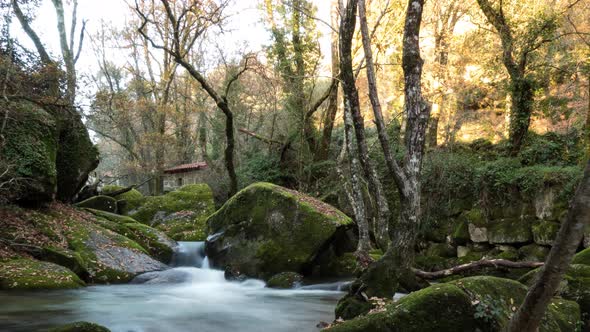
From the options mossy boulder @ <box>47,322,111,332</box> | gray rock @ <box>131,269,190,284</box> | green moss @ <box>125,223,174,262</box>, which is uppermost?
green moss @ <box>125,223,174,262</box>

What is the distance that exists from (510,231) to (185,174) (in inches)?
926

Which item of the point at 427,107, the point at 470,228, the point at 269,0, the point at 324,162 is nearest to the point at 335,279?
the point at 470,228

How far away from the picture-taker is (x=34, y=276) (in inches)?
320

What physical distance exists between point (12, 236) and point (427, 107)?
9.55 m

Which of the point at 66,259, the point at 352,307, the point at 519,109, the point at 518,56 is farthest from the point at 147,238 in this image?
the point at 518,56

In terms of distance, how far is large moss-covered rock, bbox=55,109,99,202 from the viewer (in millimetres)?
13492

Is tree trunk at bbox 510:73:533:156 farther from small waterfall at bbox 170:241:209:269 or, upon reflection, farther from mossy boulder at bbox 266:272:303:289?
small waterfall at bbox 170:241:209:269

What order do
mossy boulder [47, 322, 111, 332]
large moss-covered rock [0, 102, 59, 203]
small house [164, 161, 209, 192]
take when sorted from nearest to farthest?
mossy boulder [47, 322, 111, 332], large moss-covered rock [0, 102, 59, 203], small house [164, 161, 209, 192]

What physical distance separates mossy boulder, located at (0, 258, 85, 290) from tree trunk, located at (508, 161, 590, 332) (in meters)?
8.37

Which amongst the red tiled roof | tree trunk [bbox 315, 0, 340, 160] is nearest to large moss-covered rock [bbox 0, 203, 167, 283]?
tree trunk [bbox 315, 0, 340, 160]

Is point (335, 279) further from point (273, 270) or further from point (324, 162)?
point (324, 162)

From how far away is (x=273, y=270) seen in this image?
10.8 meters

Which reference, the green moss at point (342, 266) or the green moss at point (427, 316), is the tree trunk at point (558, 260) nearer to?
the green moss at point (427, 316)

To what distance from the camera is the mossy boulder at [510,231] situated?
11.2 meters
